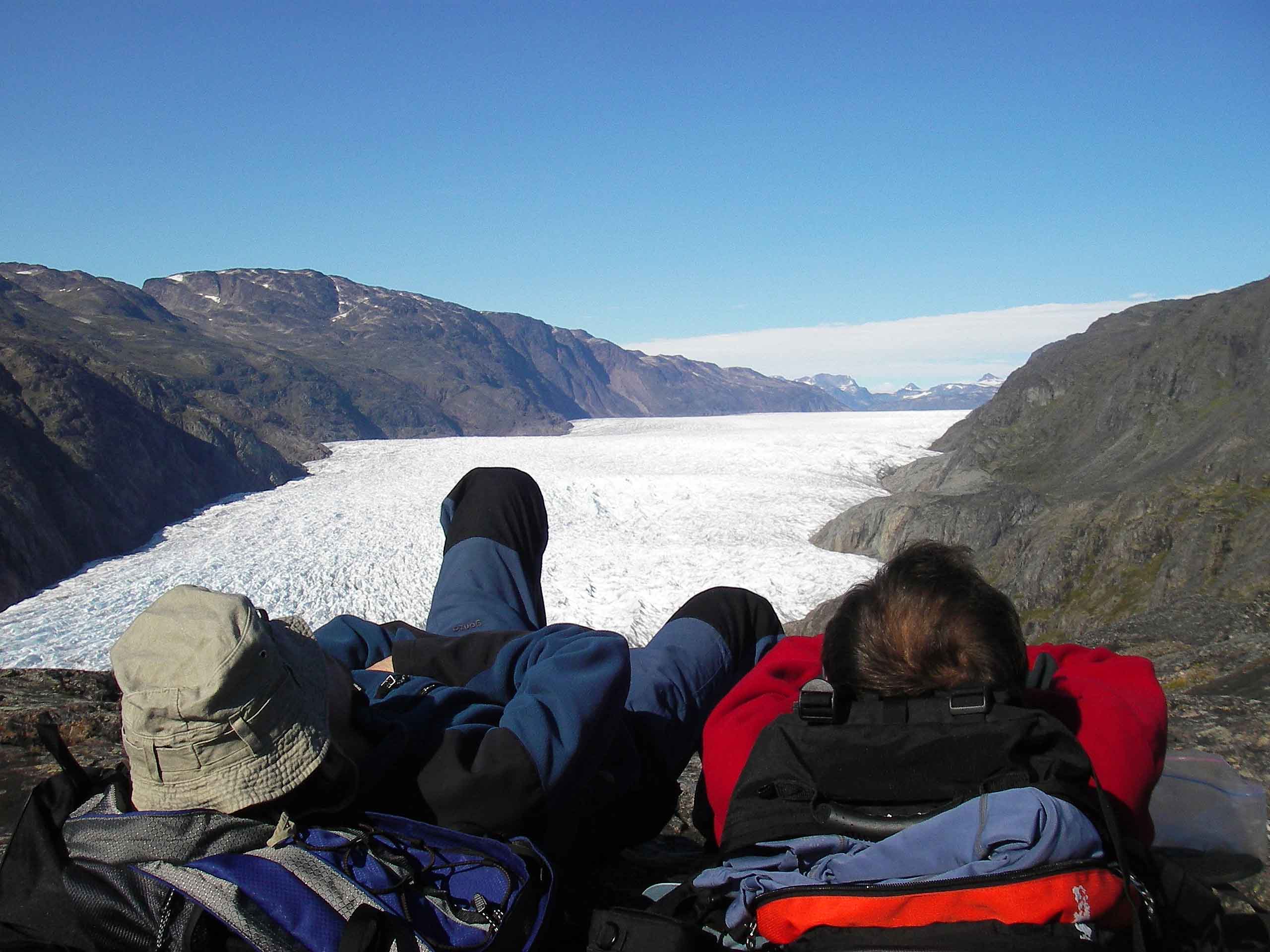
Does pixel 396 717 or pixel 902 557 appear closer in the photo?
pixel 902 557

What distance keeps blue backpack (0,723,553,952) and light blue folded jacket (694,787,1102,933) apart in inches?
16.6

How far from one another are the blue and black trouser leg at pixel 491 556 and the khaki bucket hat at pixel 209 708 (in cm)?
121

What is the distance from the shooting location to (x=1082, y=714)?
157 cm

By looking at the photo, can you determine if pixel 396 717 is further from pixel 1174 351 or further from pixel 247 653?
pixel 1174 351

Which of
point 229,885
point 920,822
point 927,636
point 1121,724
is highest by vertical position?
point 927,636

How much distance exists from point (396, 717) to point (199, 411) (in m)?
43.4

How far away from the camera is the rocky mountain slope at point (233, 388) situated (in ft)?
97.0

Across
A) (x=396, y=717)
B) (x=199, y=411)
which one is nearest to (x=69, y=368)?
(x=199, y=411)

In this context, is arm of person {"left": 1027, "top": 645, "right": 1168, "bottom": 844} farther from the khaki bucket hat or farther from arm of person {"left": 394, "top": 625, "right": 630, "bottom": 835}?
the khaki bucket hat

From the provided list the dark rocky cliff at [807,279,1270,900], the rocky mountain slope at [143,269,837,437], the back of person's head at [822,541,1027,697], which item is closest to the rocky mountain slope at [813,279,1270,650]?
the dark rocky cliff at [807,279,1270,900]

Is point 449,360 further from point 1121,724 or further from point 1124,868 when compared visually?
point 1124,868

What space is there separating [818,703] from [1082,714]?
49 cm

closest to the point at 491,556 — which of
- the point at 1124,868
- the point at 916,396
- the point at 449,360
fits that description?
the point at 1124,868

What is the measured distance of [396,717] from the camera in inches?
76.1
